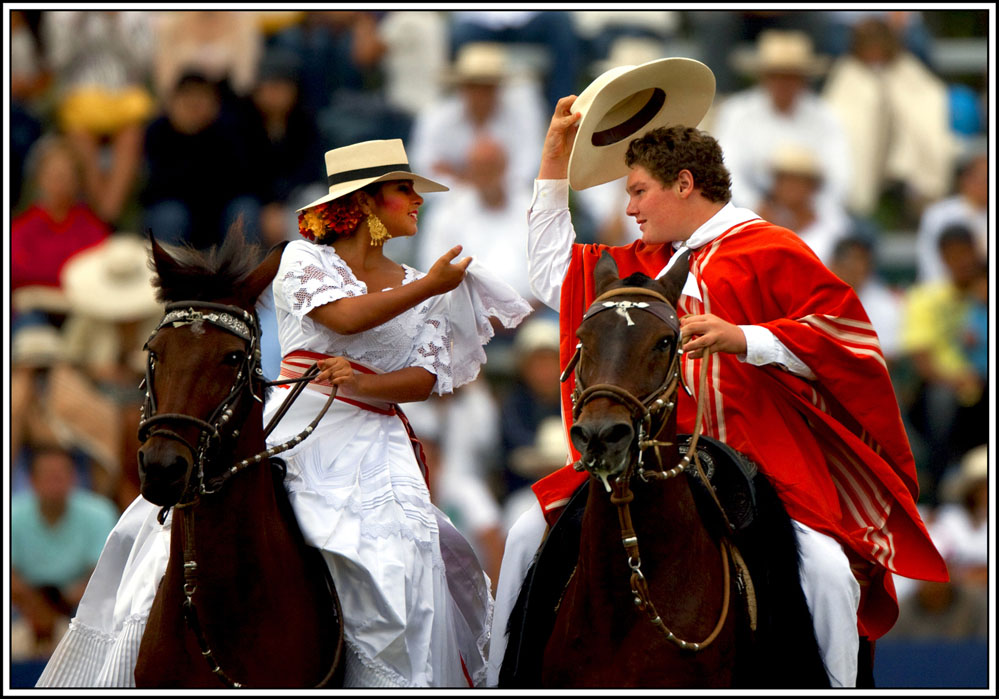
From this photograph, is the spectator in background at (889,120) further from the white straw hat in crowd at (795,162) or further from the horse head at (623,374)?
the horse head at (623,374)

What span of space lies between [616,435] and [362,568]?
1474mm

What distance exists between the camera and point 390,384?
6301mm

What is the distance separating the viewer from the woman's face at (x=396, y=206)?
650 centimetres

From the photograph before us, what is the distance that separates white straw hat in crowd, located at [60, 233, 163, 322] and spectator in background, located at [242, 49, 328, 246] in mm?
1027

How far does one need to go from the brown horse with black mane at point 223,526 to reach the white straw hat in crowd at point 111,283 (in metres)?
6.35

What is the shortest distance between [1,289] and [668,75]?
227 inches

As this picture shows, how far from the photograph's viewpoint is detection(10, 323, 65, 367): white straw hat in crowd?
37.6ft

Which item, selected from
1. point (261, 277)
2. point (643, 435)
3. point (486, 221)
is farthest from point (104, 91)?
point (643, 435)

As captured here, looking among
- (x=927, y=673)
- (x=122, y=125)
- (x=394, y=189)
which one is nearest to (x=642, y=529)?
(x=394, y=189)

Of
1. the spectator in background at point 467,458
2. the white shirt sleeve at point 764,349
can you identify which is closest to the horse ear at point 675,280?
the white shirt sleeve at point 764,349

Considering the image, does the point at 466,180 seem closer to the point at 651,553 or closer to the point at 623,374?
the point at 651,553

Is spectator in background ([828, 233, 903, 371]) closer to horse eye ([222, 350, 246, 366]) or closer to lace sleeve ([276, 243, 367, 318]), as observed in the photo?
lace sleeve ([276, 243, 367, 318])

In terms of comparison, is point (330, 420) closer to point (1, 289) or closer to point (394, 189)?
point (394, 189)

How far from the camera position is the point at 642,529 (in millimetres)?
5312
